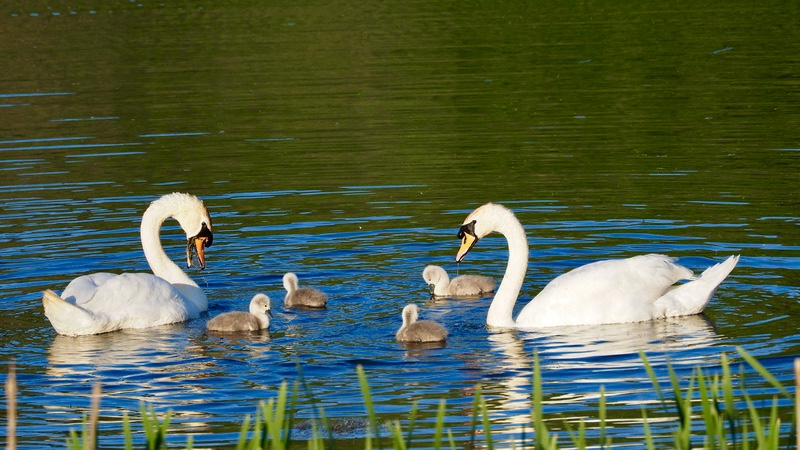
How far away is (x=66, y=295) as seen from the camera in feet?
37.6

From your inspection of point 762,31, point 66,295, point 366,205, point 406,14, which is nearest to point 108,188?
point 366,205

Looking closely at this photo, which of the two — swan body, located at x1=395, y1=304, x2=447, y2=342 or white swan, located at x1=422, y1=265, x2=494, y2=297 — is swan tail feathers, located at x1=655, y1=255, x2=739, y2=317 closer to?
swan body, located at x1=395, y1=304, x2=447, y2=342

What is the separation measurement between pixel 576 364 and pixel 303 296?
10.2 feet

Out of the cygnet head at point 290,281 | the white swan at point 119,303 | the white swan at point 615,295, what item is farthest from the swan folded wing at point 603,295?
the white swan at point 119,303

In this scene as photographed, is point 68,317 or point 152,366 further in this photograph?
point 68,317

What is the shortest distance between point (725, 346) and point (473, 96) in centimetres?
1419

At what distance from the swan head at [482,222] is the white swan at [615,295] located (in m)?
0.58

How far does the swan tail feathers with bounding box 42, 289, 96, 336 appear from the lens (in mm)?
11023

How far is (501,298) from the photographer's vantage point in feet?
37.3

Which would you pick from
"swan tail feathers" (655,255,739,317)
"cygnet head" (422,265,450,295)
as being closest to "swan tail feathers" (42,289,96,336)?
"cygnet head" (422,265,450,295)

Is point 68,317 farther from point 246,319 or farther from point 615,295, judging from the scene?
point 615,295

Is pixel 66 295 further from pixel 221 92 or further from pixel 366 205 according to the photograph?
pixel 221 92

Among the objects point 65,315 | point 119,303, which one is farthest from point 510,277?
point 65,315

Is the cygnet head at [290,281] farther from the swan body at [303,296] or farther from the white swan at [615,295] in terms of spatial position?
the white swan at [615,295]
